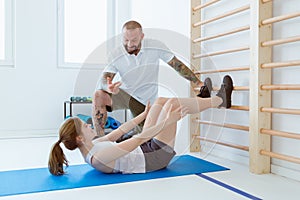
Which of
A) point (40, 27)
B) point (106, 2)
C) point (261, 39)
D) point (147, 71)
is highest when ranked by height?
point (106, 2)

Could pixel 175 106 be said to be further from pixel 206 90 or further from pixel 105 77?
pixel 105 77

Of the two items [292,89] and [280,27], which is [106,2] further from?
[292,89]

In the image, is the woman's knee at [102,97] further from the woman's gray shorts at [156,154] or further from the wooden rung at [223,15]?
the wooden rung at [223,15]

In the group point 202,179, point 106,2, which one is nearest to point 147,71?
point 202,179

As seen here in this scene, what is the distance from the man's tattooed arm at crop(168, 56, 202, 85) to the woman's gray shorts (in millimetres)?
688

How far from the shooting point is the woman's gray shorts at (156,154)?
2.11 metres

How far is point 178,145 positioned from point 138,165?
490 millimetres

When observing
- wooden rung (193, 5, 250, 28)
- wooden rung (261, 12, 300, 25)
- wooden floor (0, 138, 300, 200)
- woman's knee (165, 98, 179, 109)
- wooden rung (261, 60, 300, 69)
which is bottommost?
wooden floor (0, 138, 300, 200)

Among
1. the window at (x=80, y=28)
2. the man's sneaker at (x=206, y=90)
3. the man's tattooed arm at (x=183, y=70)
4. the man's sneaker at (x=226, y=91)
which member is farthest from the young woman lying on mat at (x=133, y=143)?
the window at (x=80, y=28)

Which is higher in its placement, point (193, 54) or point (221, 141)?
point (193, 54)

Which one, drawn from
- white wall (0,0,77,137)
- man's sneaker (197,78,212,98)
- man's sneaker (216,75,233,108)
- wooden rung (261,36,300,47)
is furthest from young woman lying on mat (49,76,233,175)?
white wall (0,0,77,137)

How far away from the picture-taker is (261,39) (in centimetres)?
208

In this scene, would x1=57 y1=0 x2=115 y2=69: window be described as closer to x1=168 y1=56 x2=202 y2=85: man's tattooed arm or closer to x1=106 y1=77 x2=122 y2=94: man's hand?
x1=168 y1=56 x2=202 y2=85: man's tattooed arm

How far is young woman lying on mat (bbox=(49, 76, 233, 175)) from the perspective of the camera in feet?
6.52
